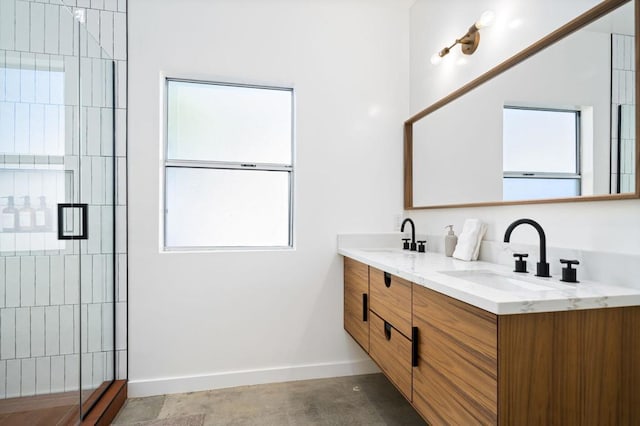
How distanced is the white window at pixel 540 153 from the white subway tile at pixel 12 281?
215 centimetres

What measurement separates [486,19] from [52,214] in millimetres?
2263

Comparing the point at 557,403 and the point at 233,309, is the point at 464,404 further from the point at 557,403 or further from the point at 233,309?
the point at 233,309

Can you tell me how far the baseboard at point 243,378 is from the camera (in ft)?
6.89

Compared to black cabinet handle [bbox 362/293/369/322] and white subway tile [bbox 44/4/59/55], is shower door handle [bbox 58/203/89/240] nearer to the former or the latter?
white subway tile [bbox 44/4/59/55]

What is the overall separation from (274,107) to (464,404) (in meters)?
2.13

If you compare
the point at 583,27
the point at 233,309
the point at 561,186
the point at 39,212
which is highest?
the point at 583,27

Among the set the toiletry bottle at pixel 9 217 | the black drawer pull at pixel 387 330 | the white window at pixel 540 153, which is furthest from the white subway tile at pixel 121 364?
the white window at pixel 540 153

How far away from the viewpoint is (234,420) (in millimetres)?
1836

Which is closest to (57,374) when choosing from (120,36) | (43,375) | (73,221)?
(43,375)

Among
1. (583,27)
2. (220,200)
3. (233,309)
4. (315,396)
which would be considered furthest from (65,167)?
(583,27)

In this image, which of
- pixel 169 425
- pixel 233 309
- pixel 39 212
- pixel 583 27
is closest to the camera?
pixel 583 27

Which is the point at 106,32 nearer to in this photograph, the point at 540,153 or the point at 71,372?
the point at 71,372

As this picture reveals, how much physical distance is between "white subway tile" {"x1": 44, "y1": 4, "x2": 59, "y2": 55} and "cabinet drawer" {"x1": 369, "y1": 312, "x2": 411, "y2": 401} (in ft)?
6.62

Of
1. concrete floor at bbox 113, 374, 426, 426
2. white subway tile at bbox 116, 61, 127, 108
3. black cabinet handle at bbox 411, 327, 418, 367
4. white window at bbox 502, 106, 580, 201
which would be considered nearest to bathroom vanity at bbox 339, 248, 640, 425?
black cabinet handle at bbox 411, 327, 418, 367
